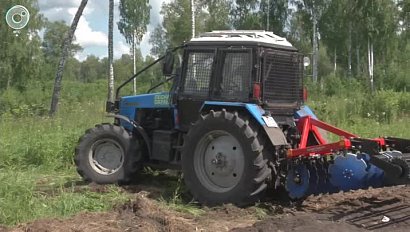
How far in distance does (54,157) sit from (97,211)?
14.3 feet

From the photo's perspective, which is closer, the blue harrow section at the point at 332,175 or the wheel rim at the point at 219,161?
the blue harrow section at the point at 332,175

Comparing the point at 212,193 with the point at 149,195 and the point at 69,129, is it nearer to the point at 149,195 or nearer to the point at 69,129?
the point at 149,195

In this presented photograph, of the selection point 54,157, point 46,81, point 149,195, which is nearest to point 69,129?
point 54,157

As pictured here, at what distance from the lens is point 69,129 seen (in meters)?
13.4

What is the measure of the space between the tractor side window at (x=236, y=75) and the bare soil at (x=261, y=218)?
5.08 ft

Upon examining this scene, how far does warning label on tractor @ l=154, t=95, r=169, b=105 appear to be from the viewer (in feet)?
28.9

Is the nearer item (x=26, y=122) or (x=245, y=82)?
(x=245, y=82)

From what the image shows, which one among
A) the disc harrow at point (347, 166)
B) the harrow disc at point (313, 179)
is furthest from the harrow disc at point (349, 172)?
the harrow disc at point (313, 179)

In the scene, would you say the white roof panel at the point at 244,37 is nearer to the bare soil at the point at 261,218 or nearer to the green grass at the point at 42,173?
the bare soil at the point at 261,218

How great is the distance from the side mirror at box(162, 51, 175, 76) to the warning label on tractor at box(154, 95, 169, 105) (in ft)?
2.10

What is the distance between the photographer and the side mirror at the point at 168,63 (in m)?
8.16

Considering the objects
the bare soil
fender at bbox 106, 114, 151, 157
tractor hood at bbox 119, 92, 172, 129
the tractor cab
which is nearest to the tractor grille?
the tractor cab

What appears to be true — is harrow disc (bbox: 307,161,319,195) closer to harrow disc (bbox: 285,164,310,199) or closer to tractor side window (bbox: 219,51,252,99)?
harrow disc (bbox: 285,164,310,199)

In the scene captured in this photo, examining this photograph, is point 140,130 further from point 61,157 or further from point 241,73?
point 61,157
